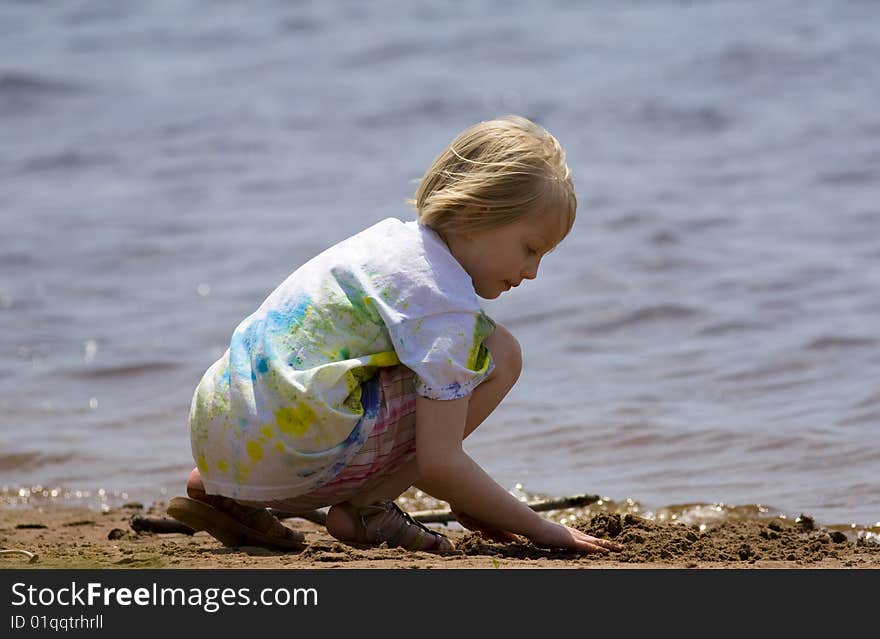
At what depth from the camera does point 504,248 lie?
10.2ft

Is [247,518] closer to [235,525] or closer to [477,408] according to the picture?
[235,525]

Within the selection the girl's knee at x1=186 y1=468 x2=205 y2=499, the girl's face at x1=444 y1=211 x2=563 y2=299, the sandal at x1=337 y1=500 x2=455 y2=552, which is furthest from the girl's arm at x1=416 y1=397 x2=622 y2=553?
the girl's knee at x1=186 y1=468 x2=205 y2=499

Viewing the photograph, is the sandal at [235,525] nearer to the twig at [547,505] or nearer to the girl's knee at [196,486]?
the girl's knee at [196,486]

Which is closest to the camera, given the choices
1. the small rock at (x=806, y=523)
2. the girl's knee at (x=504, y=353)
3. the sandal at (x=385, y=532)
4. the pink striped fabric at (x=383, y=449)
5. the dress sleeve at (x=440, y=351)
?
the dress sleeve at (x=440, y=351)

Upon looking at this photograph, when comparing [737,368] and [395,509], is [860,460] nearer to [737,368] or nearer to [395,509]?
[737,368]

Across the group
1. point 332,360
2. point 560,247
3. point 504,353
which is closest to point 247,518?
point 332,360

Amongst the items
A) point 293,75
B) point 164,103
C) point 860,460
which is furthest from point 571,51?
point 860,460

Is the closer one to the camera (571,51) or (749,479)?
(749,479)

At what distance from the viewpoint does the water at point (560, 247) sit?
188 inches

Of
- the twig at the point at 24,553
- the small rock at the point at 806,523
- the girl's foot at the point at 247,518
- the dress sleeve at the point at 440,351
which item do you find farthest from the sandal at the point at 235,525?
the small rock at the point at 806,523

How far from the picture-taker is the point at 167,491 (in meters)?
4.54

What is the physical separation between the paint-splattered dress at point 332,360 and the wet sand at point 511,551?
0.21 meters

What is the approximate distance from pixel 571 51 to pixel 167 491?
8.91 metres
